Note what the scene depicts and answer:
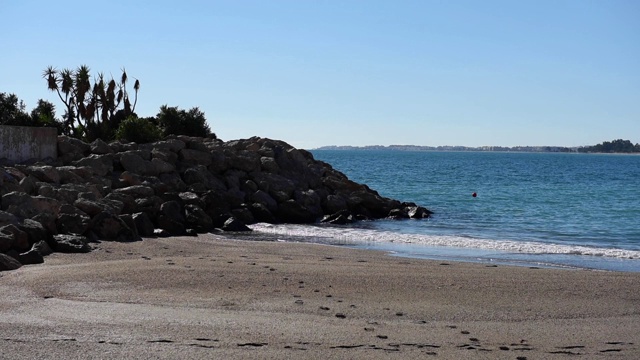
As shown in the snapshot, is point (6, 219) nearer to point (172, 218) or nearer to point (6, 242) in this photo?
point (6, 242)

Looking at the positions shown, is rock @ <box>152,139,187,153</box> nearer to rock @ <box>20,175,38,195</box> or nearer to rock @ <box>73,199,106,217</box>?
rock @ <box>20,175,38,195</box>

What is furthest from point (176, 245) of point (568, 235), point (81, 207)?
point (568, 235)

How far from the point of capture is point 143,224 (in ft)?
64.9

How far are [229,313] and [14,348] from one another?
306 centimetres

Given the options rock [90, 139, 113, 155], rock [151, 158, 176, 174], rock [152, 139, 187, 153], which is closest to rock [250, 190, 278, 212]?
rock [151, 158, 176, 174]

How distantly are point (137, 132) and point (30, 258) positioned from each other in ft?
58.6

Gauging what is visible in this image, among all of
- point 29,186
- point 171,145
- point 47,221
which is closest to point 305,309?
point 47,221

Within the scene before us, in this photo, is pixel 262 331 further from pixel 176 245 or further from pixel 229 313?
pixel 176 245

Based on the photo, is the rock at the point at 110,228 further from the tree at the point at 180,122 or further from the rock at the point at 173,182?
the tree at the point at 180,122

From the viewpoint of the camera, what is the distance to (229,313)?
11.0 meters

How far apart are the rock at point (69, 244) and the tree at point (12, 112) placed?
17.8 metres

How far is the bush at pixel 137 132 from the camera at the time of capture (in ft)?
105

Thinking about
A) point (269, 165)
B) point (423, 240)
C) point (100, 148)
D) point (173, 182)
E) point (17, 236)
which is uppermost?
point (100, 148)

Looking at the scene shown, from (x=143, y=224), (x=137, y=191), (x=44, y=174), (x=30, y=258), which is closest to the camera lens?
(x=30, y=258)
